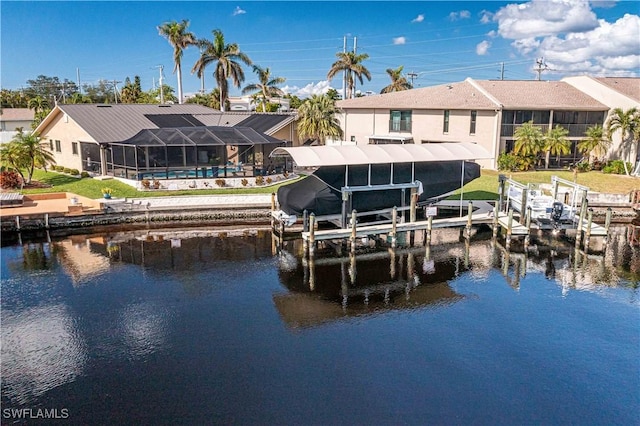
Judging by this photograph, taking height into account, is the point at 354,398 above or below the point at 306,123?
below

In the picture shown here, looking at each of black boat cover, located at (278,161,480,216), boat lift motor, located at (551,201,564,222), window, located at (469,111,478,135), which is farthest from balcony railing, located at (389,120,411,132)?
boat lift motor, located at (551,201,564,222)

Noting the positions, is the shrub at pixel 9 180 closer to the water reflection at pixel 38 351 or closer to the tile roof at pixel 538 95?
the water reflection at pixel 38 351

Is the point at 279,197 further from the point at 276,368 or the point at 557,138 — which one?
the point at 557,138

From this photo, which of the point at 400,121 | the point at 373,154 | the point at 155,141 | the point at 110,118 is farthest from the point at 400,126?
the point at 110,118

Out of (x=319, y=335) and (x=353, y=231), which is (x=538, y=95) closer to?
(x=353, y=231)

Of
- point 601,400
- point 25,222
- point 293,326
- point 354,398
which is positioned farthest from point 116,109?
point 601,400

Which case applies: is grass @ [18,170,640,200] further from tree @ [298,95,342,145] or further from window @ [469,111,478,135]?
tree @ [298,95,342,145]

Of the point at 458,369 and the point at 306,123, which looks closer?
the point at 458,369
